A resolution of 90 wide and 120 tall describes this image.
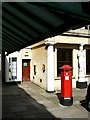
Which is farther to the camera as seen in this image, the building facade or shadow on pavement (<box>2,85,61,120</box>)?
the building facade

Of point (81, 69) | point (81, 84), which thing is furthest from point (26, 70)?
point (81, 84)

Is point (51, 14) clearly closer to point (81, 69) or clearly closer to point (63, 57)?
point (63, 57)

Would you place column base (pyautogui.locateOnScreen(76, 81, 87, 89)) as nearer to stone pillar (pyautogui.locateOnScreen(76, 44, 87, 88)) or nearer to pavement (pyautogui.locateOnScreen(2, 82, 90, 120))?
stone pillar (pyautogui.locateOnScreen(76, 44, 87, 88))

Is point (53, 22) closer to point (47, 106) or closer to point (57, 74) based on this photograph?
point (47, 106)

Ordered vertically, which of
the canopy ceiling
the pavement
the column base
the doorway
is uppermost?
the canopy ceiling

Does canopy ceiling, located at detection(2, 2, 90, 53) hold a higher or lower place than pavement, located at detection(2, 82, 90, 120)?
higher

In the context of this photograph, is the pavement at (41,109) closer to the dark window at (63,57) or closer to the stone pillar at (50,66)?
the stone pillar at (50,66)

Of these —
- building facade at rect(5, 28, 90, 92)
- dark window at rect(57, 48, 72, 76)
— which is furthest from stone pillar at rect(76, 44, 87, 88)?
dark window at rect(57, 48, 72, 76)

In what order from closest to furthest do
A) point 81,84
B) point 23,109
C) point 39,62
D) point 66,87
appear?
1. point 23,109
2. point 66,87
3. point 81,84
4. point 39,62

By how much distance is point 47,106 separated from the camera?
44.4ft

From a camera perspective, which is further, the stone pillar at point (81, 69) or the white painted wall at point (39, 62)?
the stone pillar at point (81, 69)

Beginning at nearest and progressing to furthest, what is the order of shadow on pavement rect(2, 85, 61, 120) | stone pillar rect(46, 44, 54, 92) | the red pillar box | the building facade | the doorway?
shadow on pavement rect(2, 85, 61, 120) → the red pillar box → stone pillar rect(46, 44, 54, 92) → the building facade → the doorway

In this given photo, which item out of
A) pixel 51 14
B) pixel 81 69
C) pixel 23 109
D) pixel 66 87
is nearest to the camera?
pixel 51 14

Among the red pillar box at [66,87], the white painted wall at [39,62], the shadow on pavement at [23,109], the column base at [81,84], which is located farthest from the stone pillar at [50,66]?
the red pillar box at [66,87]
